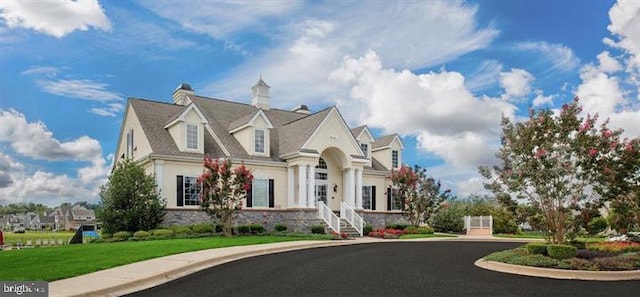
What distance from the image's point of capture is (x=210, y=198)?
82.8 ft

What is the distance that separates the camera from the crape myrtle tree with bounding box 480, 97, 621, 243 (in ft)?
50.6

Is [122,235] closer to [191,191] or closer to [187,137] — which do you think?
[191,191]

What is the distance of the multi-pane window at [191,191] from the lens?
27.8 m

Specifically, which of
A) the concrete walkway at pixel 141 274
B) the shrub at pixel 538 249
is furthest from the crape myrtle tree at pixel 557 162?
the concrete walkway at pixel 141 274

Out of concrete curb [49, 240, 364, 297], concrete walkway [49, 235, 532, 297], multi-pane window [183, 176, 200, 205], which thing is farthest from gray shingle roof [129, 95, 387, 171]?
concrete curb [49, 240, 364, 297]

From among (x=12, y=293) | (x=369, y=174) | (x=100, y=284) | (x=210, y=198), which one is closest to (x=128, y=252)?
(x=100, y=284)

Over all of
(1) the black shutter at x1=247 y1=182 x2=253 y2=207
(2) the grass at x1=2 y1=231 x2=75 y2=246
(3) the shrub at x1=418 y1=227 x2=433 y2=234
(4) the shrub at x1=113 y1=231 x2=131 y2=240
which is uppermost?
(1) the black shutter at x1=247 y1=182 x2=253 y2=207

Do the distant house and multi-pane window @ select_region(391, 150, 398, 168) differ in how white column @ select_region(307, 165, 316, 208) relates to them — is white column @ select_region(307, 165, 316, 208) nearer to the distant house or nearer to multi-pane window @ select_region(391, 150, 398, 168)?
multi-pane window @ select_region(391, 150, 398, 168)

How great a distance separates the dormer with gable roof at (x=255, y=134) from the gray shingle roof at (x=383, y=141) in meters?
9.59

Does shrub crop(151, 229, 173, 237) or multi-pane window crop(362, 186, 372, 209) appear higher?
multi-pane window crop(362, 186, 372, 209)

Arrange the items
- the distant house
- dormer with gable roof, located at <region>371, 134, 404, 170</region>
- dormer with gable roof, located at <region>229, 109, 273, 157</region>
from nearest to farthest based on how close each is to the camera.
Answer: dormer with gable roof, located at <region>229, 109, 273, 157</region>, dormer with gable roof, located at <region>371, 134, 404, 170</region>, the distant house

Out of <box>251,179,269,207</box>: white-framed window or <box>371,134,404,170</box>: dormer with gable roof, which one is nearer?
<box>251,179,269,207</box>: white-framed window

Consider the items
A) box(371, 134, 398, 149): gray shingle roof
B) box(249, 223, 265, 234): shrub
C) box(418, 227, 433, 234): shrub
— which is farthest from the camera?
box(371, 134, 398, 149): gray shingle roof

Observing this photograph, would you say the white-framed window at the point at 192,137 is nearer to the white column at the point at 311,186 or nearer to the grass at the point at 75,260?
the white column at the point at 311,186
